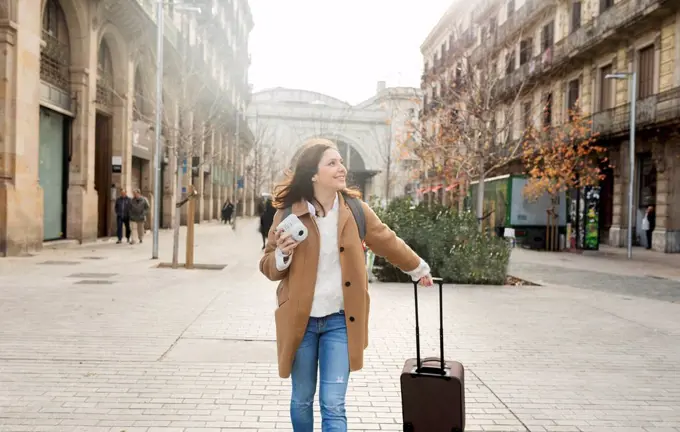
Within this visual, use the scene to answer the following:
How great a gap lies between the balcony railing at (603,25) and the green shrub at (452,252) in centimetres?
1546

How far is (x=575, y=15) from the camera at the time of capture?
30.3m

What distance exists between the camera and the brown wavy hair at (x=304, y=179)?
321 cm

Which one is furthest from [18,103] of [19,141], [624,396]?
[624,396]

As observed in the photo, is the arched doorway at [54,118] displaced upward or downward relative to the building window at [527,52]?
downward

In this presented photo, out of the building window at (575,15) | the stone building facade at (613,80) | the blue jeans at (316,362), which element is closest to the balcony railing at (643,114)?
the stone building facade at (613,80)

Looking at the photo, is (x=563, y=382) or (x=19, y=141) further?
(x=19, y=141)

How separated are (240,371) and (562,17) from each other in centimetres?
3064

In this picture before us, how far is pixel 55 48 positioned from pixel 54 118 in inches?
77.1

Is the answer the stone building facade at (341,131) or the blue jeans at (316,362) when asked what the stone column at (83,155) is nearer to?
the blue jeans at (316,362)

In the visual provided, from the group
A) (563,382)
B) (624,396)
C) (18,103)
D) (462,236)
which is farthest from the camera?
(18,103)

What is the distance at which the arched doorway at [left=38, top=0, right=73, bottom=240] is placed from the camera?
17453 millimetres

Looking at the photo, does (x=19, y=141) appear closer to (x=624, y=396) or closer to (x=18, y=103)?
(x=18, y=103)

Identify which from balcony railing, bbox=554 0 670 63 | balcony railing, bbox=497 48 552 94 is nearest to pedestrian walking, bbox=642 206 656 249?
balcony railing, bbox=554 0 670 63

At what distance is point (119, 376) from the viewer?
5102mm
